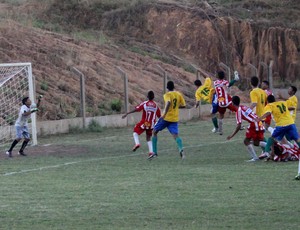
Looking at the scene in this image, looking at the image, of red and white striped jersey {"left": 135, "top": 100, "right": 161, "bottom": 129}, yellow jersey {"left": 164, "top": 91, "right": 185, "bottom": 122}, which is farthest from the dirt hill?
yellow jersey {"left": 164, "top": 91, "right": 185, "bottom": 122}

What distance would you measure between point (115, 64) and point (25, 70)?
465 inches

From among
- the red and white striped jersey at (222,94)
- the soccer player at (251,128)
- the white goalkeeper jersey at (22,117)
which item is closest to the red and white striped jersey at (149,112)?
the soccer player at (251,128)

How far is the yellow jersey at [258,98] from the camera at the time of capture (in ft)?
74.4

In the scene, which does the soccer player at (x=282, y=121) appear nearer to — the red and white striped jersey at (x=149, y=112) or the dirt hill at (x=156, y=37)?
the red and white striped jersey at (x=149, y=112)

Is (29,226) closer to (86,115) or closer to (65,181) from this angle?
(65,181)

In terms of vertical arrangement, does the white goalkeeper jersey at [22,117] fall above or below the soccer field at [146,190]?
above

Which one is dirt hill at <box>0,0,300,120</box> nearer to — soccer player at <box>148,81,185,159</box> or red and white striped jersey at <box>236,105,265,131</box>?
soccer player at <box>148,81,185,159</box>

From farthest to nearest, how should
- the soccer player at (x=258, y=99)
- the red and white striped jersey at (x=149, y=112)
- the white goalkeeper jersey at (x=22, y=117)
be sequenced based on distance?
the soccer player at (x=258, y=99) < the white goalkeeper jersey at (x=22, y=117) < the red and white striped jersey at (x=149, y=112)

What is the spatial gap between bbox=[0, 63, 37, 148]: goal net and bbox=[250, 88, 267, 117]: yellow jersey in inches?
267

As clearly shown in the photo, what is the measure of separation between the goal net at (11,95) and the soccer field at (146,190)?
2978 millimetres

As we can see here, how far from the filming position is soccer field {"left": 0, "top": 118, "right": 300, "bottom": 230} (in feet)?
39.4

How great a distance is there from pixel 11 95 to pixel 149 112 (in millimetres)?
9086

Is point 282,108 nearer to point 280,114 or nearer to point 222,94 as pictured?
point 280,114

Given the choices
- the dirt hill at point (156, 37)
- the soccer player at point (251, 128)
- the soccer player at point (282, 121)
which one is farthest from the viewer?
the dirt hill at point (156, 37)
